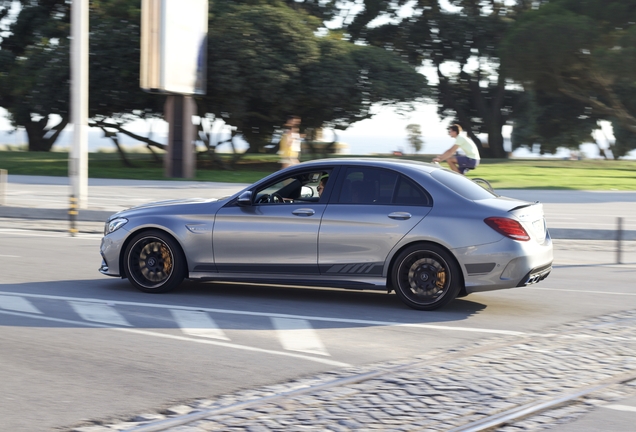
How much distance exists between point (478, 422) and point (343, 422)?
749mm

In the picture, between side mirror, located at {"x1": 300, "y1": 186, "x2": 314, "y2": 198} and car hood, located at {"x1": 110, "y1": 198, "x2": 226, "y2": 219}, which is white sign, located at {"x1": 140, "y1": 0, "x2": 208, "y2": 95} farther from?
side mirror, located at {"x1": 300, "y1": 186, "x2": 314, "y2": 198}

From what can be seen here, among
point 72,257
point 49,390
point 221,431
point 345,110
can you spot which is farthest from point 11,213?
point 345,110

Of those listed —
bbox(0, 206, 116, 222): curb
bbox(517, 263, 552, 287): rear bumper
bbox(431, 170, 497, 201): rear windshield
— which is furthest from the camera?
bbox(0, 206, 116, 222): curb

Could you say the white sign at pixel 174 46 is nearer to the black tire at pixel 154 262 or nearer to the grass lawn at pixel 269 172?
the grass lawn at pixel 269 172

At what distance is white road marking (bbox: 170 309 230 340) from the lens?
7.44 meters

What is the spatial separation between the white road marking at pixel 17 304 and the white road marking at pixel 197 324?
129 cm

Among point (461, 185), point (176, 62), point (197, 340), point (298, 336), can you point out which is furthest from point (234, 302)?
point (176, 62)

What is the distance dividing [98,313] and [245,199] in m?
1.84

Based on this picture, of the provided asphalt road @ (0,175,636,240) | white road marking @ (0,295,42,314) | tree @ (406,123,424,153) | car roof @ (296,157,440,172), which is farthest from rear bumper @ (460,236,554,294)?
tree @ (406,123,424,153)

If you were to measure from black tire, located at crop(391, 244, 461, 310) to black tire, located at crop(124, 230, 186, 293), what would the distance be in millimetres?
2253

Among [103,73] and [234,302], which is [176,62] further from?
[234,302]

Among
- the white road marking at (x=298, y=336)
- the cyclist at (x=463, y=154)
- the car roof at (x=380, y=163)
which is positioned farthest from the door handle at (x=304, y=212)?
the cyclist at (x=463, y=154)

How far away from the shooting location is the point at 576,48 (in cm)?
4162

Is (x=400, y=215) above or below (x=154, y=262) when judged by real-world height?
above
